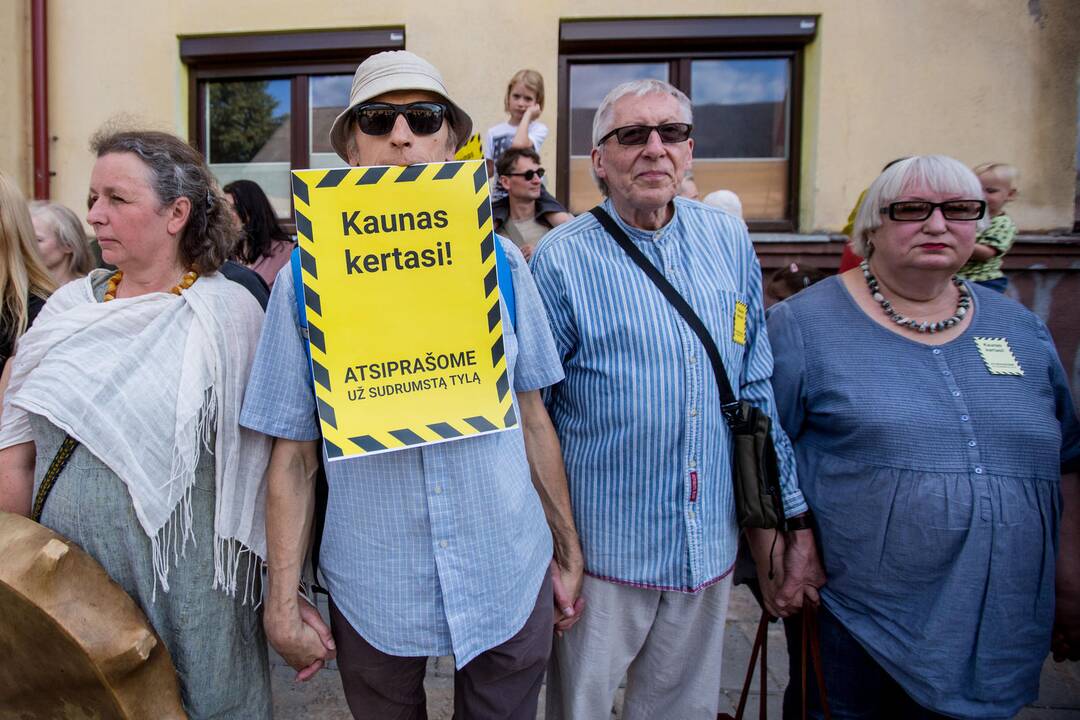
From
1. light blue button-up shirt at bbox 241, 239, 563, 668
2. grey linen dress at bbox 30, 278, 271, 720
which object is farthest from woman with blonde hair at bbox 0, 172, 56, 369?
light blue button-up shirt at bbox 241, 239, 563, 668

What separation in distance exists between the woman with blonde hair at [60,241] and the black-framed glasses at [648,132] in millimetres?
2244

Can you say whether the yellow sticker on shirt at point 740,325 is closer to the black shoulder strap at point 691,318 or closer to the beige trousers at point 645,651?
Result: the black shoulder strap at point 691,318

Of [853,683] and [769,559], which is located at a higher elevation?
[769,559]

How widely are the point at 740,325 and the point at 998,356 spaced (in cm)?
68

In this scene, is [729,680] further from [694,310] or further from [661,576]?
[694,310]

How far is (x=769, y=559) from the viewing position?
202cm

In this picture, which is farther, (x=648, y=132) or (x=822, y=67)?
(x=822, y=67)

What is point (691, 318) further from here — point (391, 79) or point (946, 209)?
point (391, 79)

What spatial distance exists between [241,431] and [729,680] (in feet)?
7.87

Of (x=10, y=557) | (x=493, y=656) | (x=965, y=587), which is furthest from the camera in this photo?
(x=965, y=587)

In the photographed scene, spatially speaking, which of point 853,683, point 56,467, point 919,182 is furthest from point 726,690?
point 56,467

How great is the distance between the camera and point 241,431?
1.66 meters

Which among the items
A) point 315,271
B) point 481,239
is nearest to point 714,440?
point 481,239

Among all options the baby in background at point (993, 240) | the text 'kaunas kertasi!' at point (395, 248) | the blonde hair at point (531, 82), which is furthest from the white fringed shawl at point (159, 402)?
the blonde hair at point (531, 82)
